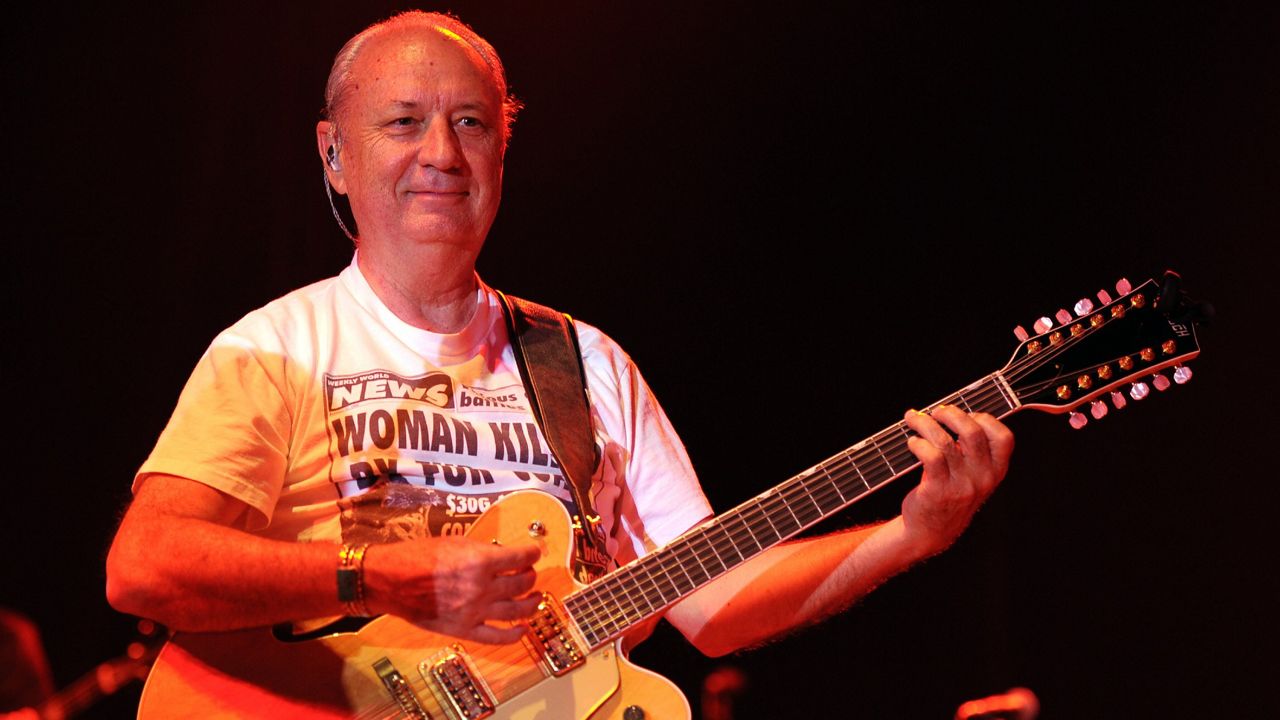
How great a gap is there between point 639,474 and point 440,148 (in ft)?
3.25

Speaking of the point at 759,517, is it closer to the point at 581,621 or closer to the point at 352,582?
the point at 581,621

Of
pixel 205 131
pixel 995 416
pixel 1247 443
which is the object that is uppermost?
pixel 205 131

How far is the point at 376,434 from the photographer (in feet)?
8.21

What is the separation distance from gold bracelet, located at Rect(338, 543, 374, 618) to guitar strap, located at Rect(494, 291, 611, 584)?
52 centimetres

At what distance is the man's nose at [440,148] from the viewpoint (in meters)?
2.74

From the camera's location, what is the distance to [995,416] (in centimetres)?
260

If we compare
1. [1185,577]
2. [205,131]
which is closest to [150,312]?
[205,131]

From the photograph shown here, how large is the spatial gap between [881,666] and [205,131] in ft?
10.8

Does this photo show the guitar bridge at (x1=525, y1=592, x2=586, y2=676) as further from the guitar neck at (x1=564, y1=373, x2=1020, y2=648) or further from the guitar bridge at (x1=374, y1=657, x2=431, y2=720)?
the guitar bridge at (x1=374, y1=657, x2=431, y2=720)

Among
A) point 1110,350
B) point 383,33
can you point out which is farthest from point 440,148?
point 1110,350

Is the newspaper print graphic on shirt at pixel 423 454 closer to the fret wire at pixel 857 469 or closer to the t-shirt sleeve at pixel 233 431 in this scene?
the t-shirt sleeve at pixel 233 431

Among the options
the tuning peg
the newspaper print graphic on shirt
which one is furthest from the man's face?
the tuning peg

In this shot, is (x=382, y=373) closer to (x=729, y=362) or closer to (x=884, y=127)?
(x=729, y=362)

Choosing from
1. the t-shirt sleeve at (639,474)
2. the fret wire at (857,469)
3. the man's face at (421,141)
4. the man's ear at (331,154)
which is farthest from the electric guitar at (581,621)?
the man's ear at (331,154)
